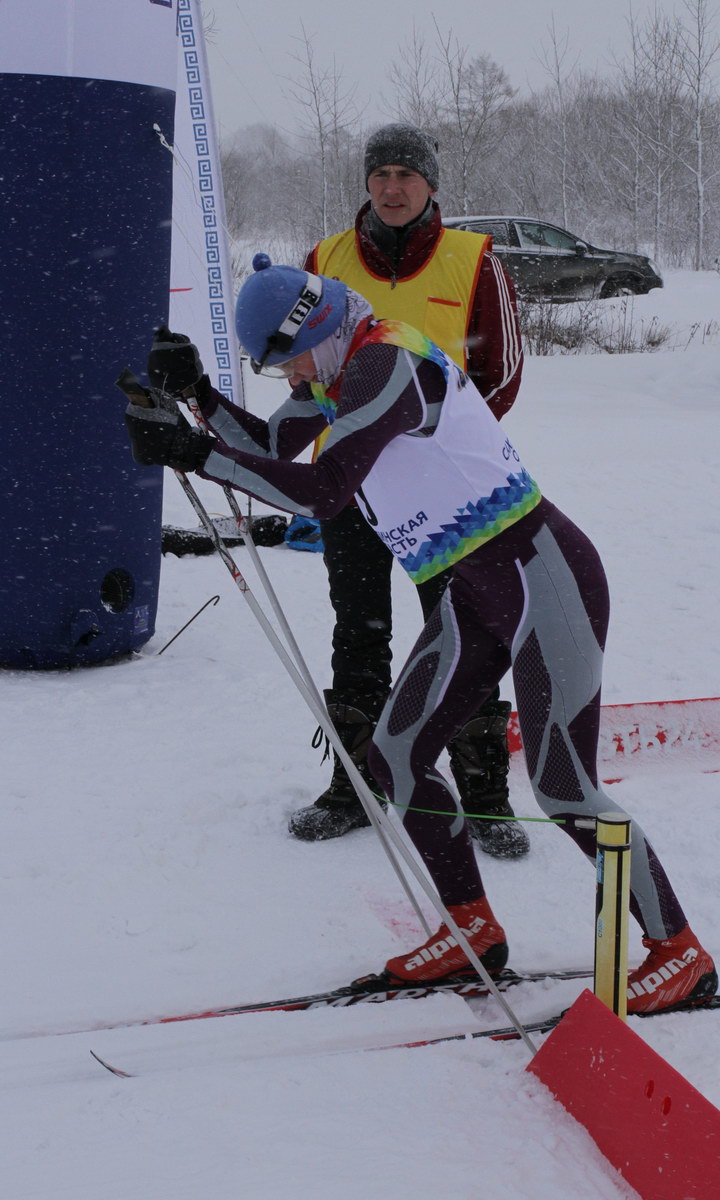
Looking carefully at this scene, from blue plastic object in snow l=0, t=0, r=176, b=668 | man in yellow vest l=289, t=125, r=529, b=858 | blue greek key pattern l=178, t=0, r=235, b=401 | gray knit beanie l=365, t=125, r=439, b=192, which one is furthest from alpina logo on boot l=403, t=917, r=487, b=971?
blue greek key pattern l=178, t=0, r=235, b=401

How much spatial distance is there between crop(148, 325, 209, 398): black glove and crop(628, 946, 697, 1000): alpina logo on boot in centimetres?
166

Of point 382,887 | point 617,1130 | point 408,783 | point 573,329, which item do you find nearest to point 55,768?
point 382,887

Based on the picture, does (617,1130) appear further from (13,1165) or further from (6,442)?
(6,442)

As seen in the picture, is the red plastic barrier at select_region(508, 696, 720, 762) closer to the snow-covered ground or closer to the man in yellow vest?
the snow-covered ground

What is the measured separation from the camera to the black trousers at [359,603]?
316 centimetres

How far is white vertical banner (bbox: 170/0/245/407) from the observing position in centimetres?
622

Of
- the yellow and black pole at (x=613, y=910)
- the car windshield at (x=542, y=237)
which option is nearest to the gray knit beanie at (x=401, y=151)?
the yellow and black pole at (x=613, y=910)

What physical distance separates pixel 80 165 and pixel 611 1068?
3.45 m

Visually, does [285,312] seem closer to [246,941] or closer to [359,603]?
[359,603]

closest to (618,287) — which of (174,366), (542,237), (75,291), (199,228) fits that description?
(542,237)

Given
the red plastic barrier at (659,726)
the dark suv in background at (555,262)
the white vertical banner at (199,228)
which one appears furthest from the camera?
the dark suv in background at (555,262)

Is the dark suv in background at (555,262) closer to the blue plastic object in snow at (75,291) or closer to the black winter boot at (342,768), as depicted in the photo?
the blue plastic object in snow at (75,291)

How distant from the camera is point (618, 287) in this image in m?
16.7

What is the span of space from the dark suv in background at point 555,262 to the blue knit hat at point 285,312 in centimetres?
1331
